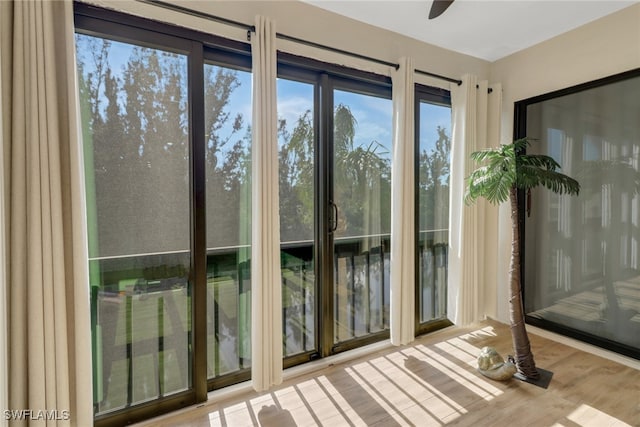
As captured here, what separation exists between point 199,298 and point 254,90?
4.47 feet

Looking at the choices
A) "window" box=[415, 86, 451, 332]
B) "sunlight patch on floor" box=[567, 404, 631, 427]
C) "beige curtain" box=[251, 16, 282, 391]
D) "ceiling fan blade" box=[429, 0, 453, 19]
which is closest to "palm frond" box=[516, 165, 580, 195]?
"window" box=[415, 86, 451, 332]

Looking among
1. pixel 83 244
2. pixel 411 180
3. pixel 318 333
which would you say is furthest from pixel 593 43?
pixel 83 244

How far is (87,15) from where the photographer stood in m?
1.66

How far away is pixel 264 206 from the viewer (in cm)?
203

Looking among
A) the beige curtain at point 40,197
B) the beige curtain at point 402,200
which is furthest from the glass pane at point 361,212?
the beige curtain at point 40,197

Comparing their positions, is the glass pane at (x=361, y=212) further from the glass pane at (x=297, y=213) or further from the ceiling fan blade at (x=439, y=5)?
the ceiling fan blade at (x=439, y=5)

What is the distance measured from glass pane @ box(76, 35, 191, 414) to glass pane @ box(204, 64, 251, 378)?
6.3 inches

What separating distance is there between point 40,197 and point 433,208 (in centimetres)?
293

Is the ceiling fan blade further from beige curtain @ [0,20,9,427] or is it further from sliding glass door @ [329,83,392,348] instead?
beige curtain @ [0,20,9,427]

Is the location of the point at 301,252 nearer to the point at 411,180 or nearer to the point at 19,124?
the point at 411,180

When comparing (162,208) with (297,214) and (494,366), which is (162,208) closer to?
(297,214)

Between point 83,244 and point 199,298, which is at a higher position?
Result: point 83,244

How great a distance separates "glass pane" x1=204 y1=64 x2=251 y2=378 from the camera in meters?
2.08

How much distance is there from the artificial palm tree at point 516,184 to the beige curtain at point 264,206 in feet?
4.88
